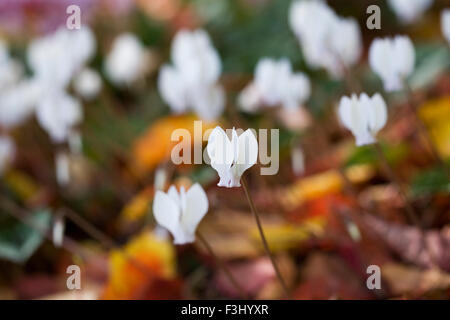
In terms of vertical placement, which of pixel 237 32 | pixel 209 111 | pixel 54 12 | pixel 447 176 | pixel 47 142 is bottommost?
pixel 447 176

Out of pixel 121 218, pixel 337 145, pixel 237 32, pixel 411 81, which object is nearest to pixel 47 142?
pixel 121 218

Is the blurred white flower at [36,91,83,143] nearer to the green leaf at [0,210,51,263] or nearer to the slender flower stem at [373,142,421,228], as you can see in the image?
the green leaf at [0,210,51,263]

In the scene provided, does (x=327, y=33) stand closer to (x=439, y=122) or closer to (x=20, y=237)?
(x=439, y=122)

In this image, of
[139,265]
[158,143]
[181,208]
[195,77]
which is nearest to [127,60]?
[158,143]

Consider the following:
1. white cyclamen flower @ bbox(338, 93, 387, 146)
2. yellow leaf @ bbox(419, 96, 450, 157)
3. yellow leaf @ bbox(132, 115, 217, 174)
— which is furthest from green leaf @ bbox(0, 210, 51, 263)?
yellow leaf @ bbox(419, 96, 450, 157)

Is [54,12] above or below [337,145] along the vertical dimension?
above
